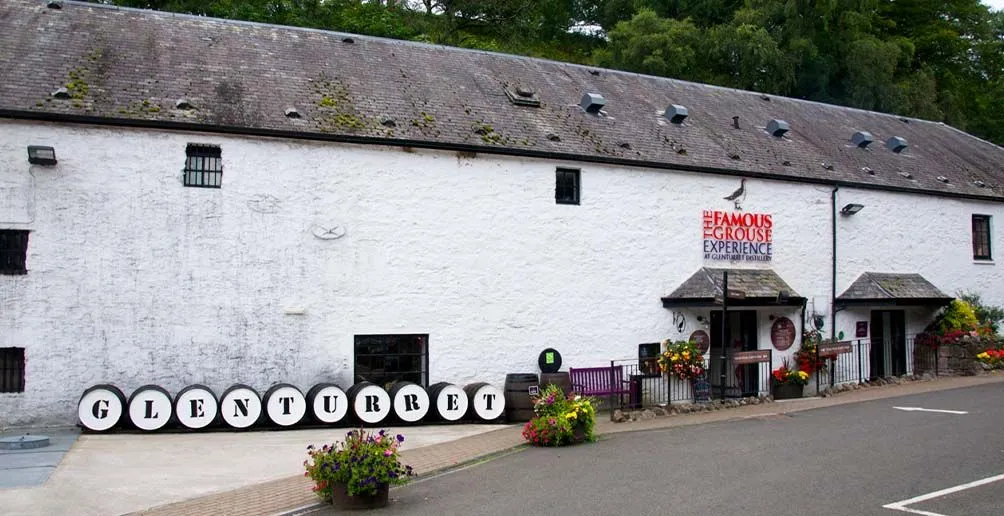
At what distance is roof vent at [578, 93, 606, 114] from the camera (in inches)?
854

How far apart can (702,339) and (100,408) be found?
12792 mm

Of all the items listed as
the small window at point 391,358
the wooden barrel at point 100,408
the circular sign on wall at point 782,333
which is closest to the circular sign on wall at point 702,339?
the circular sign on wall at point 782,333

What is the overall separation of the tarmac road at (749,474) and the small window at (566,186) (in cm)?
626

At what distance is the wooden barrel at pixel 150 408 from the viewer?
14.7 m

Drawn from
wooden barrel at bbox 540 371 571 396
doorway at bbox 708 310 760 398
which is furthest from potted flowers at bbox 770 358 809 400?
wooden barrel at bbox 540 371 571 396

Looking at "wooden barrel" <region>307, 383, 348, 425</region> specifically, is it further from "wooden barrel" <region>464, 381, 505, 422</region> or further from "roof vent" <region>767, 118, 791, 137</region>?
"roof vent" <region>767, 118, 791, 137</region>

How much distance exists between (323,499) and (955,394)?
14.7 m

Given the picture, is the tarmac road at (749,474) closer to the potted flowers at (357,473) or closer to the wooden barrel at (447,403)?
the potted flowers at (357,473)

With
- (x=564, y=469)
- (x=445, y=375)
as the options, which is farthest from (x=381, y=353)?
(x=564, y=469)

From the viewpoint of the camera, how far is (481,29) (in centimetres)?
4050

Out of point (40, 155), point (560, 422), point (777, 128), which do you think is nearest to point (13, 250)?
point (40, 155)

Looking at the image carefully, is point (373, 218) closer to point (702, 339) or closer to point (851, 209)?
point (702, 339)

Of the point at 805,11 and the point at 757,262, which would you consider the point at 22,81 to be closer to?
the point at 757,262

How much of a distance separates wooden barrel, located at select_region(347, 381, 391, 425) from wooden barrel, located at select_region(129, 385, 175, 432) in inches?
122
